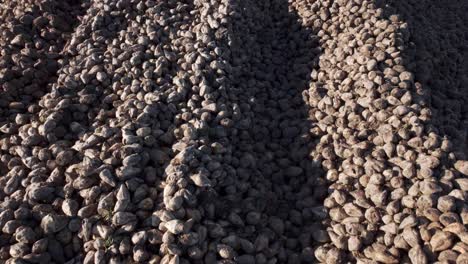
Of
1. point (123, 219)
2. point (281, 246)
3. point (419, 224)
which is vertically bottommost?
point (281, 246)

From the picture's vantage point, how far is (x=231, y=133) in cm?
334

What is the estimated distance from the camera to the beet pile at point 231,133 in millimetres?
2645

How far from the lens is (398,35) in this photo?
3.78m

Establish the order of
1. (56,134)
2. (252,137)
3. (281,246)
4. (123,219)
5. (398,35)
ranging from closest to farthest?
1. (123,219)
2. (281,246)
3. (56,134)
4. (252,137)
5. (398,35)

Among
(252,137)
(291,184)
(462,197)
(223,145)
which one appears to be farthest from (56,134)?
(462,197)

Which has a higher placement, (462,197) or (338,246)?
(462,197)

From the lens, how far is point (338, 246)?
9.04ft

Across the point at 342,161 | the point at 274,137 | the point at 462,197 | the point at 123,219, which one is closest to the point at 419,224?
the point at 462,197

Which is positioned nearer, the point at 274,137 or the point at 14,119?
the point at 14,119

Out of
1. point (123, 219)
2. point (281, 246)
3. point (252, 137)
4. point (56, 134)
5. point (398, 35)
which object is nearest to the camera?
point (123, 219)

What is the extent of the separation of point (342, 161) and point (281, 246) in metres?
0.81

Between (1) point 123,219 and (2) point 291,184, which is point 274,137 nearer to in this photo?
(2) point 291,184

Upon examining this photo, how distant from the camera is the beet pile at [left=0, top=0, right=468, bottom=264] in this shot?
8.68 ft

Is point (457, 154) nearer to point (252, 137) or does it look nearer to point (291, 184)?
point (291, 184)
